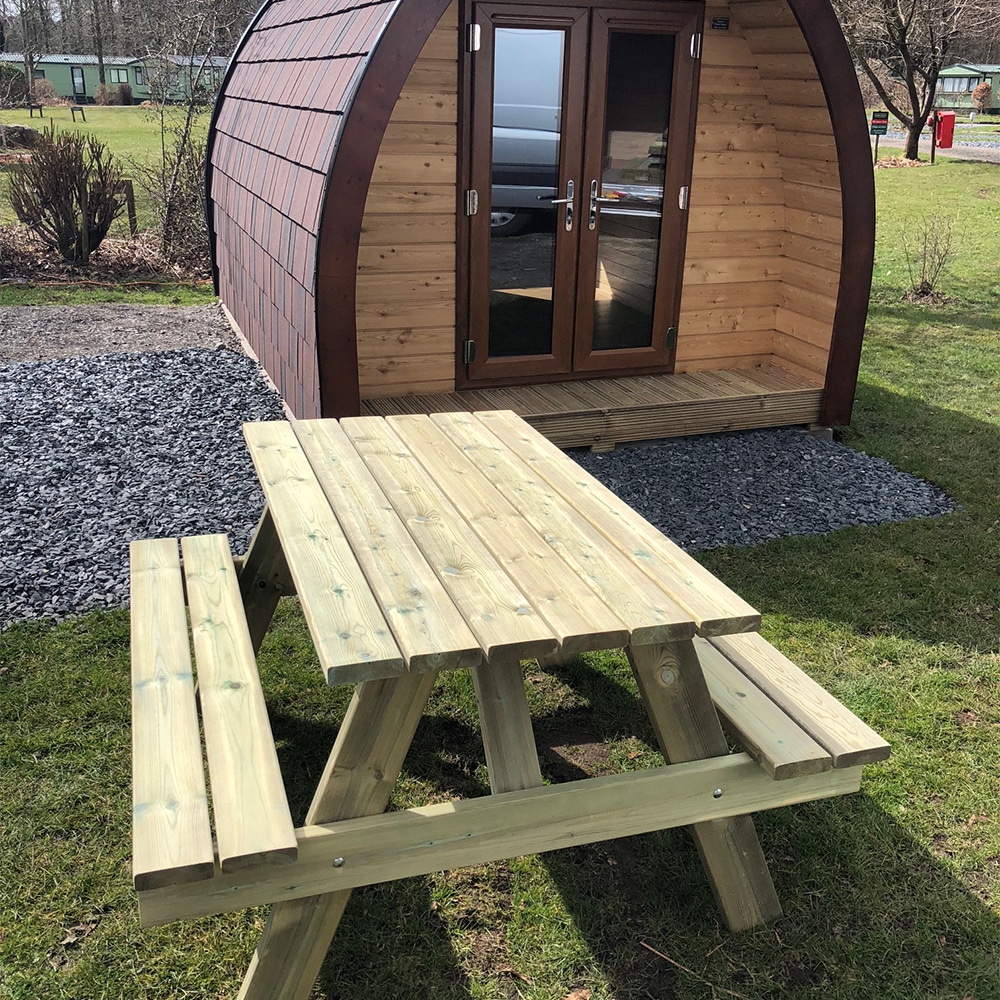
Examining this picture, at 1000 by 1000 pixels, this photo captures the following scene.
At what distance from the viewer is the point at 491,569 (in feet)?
8.16

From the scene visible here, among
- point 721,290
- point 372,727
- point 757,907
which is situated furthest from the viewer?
point 721,290

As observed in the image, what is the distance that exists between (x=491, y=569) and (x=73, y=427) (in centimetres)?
477

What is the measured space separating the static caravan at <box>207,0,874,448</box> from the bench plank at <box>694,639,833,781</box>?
298 cm

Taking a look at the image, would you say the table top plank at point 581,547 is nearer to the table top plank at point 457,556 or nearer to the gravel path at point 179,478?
the table top plank at point 457,556

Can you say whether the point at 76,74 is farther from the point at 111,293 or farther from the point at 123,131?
the point at 111,293

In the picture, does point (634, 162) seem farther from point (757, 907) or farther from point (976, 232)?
point (976, 232)

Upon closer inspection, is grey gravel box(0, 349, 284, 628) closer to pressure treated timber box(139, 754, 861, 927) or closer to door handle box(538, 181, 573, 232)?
door handle box(538, 181, 573, 232)

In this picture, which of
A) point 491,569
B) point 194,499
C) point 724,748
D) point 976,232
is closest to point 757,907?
point 724,748

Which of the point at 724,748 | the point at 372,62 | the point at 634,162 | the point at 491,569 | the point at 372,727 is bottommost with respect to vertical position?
the point at 724,748

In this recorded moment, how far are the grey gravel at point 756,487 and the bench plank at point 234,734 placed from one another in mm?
2689

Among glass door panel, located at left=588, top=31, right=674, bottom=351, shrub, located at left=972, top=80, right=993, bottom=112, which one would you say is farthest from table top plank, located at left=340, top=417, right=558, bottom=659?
shrub, located at left=972, top=80, right=993, bottom=112

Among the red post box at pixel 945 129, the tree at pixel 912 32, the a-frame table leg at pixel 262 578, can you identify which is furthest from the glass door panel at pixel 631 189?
the red post box at pixel 945 129

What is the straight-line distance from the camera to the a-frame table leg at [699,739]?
2.53 meters

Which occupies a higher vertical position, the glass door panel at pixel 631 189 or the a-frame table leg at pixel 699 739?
the glass door panel at pixel 631 189
